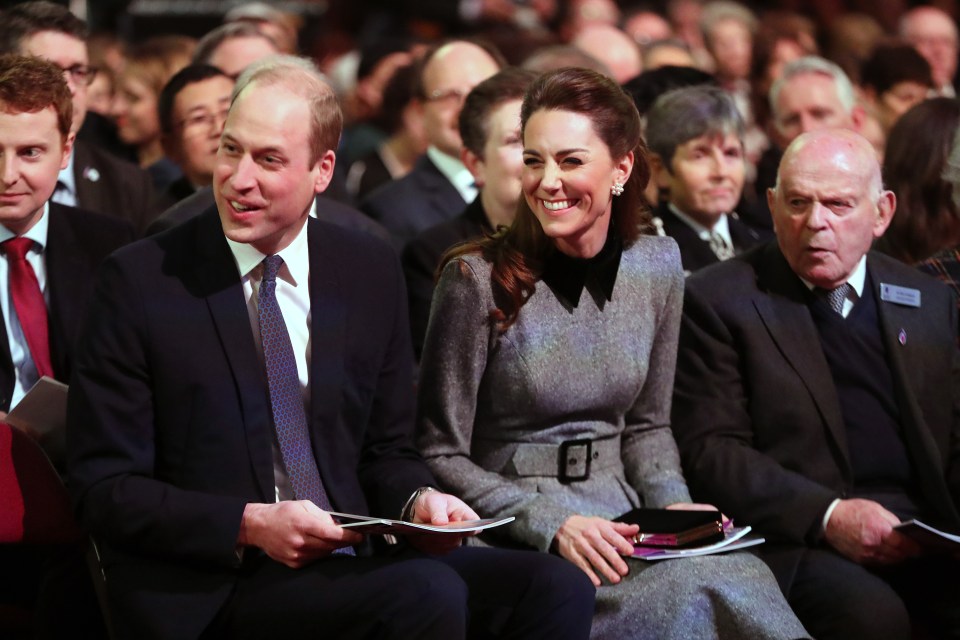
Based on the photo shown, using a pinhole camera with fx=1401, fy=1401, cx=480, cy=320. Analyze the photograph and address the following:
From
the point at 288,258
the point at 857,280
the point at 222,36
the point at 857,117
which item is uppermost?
the point at 222,36

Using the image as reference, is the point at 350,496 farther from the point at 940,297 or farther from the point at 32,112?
the point at 940,297

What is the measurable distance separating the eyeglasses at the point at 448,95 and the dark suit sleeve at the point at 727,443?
2.40 m

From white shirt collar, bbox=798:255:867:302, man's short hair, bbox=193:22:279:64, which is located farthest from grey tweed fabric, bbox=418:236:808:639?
man's short hair, bbox=193:22:279:64

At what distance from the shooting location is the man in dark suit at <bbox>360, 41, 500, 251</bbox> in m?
5.76

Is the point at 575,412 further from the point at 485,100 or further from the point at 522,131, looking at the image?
the point at 485,100

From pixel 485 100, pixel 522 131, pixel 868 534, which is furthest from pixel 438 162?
pixel 868 534

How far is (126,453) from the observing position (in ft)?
9.70

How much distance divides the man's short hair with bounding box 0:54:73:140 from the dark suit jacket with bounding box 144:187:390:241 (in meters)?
0.50

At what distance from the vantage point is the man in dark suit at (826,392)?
148 inches

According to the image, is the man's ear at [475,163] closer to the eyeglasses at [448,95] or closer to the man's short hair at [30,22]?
the eyeglasses at [448,95]

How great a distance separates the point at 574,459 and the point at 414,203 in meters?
2.38

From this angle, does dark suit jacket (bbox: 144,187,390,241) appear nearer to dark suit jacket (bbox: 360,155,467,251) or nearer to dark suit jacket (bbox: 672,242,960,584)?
dark suit jacket (bbox: 360,155,467,251)

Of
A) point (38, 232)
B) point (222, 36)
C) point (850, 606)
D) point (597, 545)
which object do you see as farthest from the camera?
point (222, 36)

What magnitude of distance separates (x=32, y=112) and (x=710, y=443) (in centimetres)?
200
